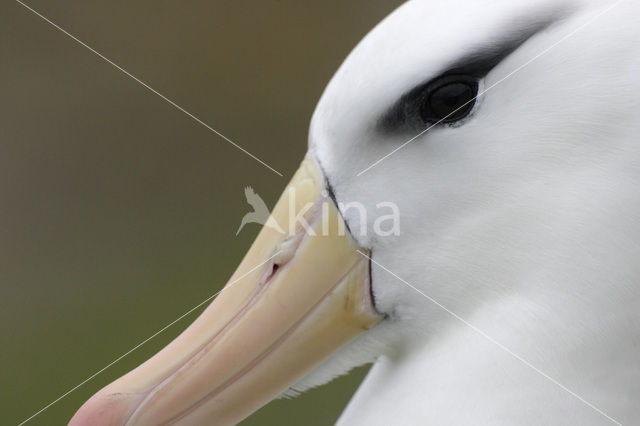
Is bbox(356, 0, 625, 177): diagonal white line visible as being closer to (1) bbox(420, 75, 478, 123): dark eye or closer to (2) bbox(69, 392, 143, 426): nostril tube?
(1) bbox(420, 75, 478, 123): dark eye

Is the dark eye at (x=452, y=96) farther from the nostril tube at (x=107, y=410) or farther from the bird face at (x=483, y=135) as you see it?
the nostril tube at (x=107, y=410)

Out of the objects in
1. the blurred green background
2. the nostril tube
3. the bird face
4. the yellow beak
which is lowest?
the nostril tube

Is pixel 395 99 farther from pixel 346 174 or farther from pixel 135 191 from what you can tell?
pixel 135 191

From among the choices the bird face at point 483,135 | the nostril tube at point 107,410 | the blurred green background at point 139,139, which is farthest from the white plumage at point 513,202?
the blurred green background at point 139,139

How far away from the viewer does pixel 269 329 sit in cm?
107

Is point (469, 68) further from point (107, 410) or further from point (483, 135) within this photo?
point (107, 410)

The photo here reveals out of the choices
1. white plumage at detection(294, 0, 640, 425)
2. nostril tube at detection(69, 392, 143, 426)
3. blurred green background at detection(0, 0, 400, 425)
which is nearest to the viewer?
white plumage at detection(294, 0, 640, 425)

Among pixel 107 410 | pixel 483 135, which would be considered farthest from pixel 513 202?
pixel 107 410

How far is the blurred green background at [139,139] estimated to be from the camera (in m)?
4.02

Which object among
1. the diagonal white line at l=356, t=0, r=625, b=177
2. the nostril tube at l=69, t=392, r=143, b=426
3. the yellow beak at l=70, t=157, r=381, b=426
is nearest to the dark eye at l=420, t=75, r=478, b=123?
the diagonal white line at l=356, t=0, r=625, b=177

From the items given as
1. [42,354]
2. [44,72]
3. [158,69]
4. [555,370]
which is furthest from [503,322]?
[44,72]

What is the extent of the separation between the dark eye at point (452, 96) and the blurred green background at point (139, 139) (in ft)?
9.67

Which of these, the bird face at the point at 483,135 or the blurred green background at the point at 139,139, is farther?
the blurred green background at the point at 139,139

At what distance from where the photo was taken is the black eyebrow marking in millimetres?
958
